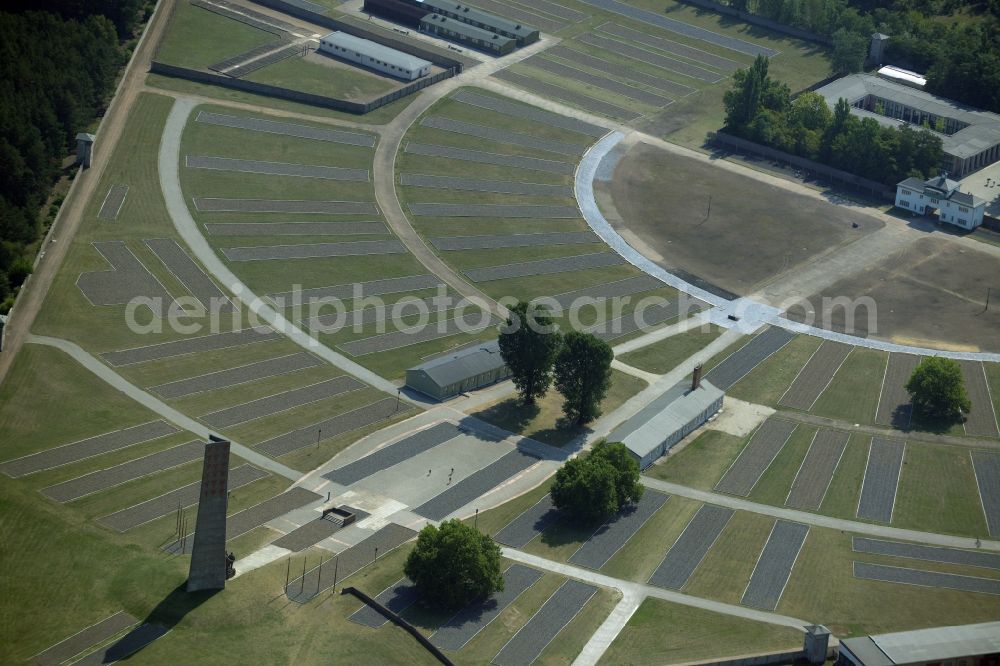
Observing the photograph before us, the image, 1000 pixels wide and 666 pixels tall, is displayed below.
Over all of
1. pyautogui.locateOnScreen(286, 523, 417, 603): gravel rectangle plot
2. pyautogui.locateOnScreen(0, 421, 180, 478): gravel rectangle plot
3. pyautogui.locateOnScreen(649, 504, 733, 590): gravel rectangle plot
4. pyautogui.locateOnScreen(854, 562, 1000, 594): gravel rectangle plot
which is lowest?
pyautogui.locateOnScreen(286, 523, 417, 603): gravel rectangle plot

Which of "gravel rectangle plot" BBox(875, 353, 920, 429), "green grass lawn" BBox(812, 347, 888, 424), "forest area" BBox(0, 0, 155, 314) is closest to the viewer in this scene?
"gravel rectangle plot" BBox(875, 353, 920, 429)

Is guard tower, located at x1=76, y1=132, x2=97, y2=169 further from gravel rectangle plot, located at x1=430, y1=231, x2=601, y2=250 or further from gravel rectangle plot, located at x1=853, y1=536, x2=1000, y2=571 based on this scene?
gravel rectangle plot, located at x1=853, y1=536, x2=1000, y2=571

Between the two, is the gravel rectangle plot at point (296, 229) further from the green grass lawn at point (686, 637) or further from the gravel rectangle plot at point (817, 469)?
the green grass lawn at point (686, 637)

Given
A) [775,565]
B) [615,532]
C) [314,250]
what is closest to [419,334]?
[314,250]

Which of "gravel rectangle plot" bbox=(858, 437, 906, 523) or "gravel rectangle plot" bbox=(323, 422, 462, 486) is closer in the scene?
"gravel rectangle plot" bbox=(323, 422, 462, 486)

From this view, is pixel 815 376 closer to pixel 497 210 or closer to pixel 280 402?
pixel 497 210

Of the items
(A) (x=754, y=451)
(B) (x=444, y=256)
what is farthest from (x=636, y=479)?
(B) (x=444, y=256)

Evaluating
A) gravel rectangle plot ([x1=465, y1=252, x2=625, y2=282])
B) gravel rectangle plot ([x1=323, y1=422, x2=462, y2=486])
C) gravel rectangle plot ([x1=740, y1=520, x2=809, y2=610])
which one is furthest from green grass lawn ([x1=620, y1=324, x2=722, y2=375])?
gravel rectangle plot ([x1=740, y1=520, x2=809, y2=610])
